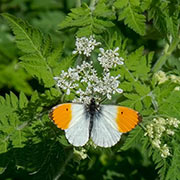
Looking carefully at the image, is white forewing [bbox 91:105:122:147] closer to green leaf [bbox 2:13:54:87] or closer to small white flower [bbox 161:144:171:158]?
small white flower [bbox 161:144:171:158]

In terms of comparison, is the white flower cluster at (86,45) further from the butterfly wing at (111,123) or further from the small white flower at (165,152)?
the small white flower at (165,152)

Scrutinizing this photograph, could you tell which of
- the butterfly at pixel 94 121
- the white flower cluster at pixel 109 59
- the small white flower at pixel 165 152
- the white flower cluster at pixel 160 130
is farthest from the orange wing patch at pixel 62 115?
the small white flower at pixel 165 152

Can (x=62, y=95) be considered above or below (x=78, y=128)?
below

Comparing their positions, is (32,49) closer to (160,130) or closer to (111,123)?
(111,123)

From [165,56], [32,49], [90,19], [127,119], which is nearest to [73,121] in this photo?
[127,119]

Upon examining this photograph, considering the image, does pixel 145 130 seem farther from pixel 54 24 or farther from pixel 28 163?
pixel 54 24

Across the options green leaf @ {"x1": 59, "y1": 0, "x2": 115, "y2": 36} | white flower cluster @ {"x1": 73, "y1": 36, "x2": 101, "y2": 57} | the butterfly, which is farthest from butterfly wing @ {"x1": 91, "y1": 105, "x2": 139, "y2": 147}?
green leaf @ {"x1": 59, "y1": 0, "x2": 115, "y2": 36}
